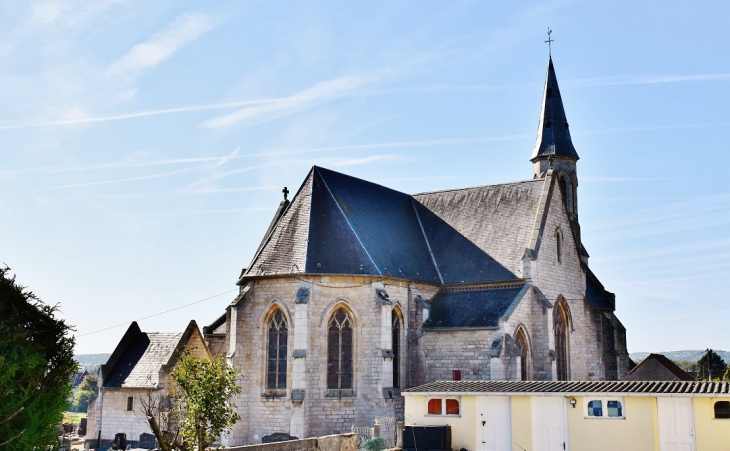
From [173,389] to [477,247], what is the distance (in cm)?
1667

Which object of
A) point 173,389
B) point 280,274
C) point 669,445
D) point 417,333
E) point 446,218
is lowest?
point 669,445

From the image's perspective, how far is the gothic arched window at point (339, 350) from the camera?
28297 millimetres

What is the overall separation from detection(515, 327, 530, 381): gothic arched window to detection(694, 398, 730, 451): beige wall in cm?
1172

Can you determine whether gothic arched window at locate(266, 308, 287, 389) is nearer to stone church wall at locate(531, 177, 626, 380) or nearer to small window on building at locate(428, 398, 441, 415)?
small window on building at locate(428, 398, 441, 415)

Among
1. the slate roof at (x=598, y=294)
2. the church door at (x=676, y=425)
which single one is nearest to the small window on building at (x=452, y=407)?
the church door at (x=676, y=425)

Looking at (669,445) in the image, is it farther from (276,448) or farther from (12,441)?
(12,441)

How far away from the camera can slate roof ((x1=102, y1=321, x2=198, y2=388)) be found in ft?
128

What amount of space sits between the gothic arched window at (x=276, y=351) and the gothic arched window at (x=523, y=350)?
917cm

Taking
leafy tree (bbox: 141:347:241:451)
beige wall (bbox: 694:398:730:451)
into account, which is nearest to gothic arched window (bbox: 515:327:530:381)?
beige wall (bbox: 694:398:730:451)

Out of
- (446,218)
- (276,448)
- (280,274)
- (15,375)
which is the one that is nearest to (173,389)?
(276,448)

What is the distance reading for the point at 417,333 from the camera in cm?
3047

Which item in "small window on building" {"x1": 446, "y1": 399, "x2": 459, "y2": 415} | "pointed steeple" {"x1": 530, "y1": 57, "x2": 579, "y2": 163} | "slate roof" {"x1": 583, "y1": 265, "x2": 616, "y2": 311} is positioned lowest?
"small window on building" {"x1": 446, "y1": 399, "x2": 459, "y2": 415}

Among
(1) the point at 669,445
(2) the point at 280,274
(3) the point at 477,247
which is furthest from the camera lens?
(3) the point at 477,247

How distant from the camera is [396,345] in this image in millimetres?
30031
